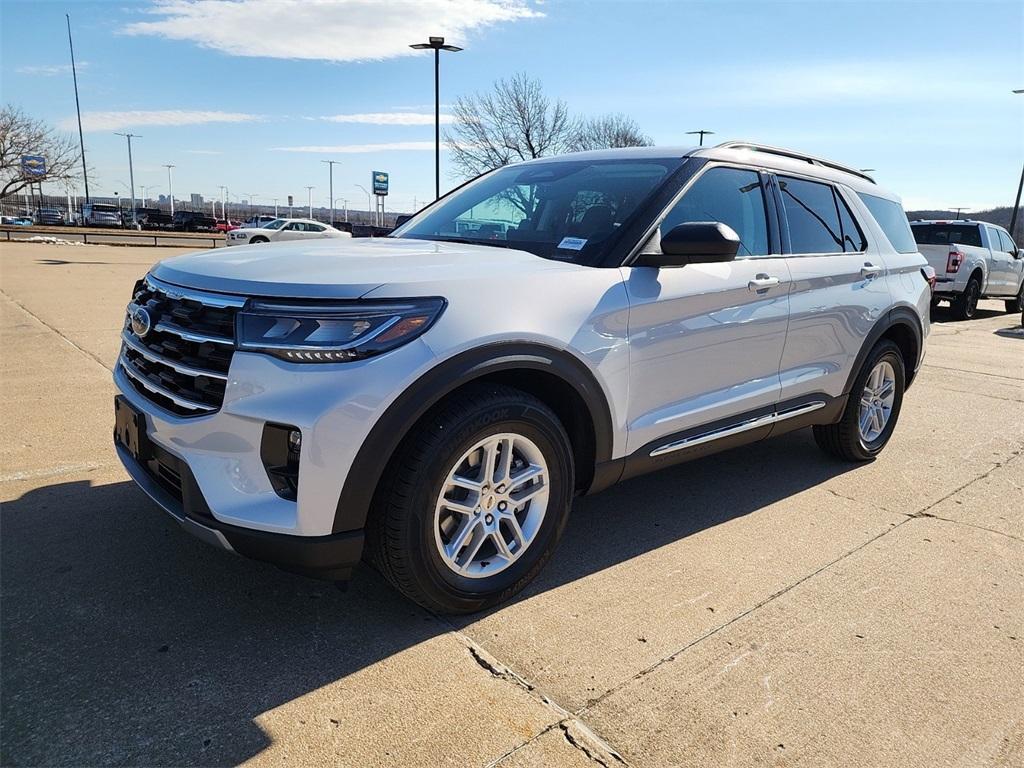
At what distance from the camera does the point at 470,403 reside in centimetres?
257

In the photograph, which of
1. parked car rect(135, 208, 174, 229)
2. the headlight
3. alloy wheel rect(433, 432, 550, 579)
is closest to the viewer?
the headlight

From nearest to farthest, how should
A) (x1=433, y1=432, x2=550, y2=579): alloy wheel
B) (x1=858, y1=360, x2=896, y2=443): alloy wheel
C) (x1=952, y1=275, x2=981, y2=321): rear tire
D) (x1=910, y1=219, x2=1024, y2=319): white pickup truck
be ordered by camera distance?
1. (x1=433, y1=432, x2=550, y2=579): alloy wheel
2. (x1=858, y1=360, x2=896, y2=443): alloy wheel
3. (x1=910, y1=219, x2=1024, y2=319): white pickup truck
4. (x1=952, y1=275, x2=981, y2=321): rear tire

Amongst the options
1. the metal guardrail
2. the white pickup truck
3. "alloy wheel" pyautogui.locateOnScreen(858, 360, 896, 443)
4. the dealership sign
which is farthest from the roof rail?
the dealership sign

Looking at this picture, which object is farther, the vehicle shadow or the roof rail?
the roof rail

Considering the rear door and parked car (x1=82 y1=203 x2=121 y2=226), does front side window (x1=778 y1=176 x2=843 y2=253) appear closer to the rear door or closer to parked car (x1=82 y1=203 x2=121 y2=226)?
the rear door

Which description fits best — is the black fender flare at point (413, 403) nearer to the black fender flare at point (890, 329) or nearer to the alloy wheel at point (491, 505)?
the alloy wheel at point (491, 505)

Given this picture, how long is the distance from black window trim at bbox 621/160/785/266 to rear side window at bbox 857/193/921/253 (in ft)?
3.64

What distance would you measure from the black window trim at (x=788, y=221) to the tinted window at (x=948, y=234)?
12297 millimetres

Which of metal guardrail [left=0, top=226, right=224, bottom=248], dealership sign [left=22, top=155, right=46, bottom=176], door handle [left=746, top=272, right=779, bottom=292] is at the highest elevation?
dealership sign [left=22, top=155, right=46, bottom=176]

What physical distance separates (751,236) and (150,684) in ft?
10.5

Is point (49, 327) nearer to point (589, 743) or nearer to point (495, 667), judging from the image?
point (495, 667)

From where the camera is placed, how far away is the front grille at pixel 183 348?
2420mm

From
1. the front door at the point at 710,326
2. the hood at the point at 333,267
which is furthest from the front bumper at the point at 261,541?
the front door at the point at 710,326

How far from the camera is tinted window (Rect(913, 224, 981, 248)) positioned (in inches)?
597
